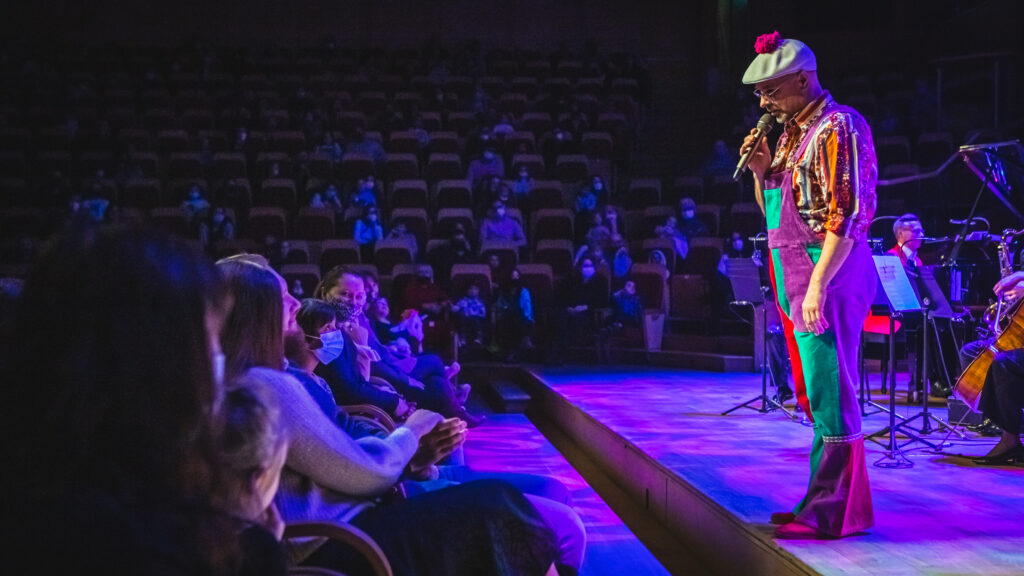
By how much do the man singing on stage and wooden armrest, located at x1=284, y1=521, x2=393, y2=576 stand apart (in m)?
1.36

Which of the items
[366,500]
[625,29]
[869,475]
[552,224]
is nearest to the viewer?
[366,500]

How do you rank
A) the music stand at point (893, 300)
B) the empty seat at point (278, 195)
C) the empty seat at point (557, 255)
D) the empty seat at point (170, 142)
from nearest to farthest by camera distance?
1. the music stand at point (893, 300)
2. the empty seat at point (557, 255)
3. the empty seat at point (278, 195)
4. the empty seat at point (170, 142)

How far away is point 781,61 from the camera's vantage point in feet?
8.52

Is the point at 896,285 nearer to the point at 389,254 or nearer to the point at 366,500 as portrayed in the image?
the point at 366,500

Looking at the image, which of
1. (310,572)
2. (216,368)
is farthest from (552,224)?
(216,368)

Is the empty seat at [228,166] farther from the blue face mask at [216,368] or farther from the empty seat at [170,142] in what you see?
the blue face mask at [216,368]

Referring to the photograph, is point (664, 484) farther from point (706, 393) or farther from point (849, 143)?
point (706, 393)

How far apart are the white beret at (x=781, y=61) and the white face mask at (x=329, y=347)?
1473 millimetres

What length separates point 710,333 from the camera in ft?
27.9

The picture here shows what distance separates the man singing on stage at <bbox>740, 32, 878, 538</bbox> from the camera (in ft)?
8.20

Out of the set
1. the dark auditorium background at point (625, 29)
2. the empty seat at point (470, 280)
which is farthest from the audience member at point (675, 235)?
the dark auditorium background at point (625, 29)

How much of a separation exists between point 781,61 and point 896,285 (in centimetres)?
171

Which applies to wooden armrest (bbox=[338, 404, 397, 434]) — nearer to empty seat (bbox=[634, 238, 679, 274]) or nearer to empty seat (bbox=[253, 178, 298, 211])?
empty seat (bbox=[634, 238, 679, 274])

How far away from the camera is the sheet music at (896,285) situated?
3898mm
